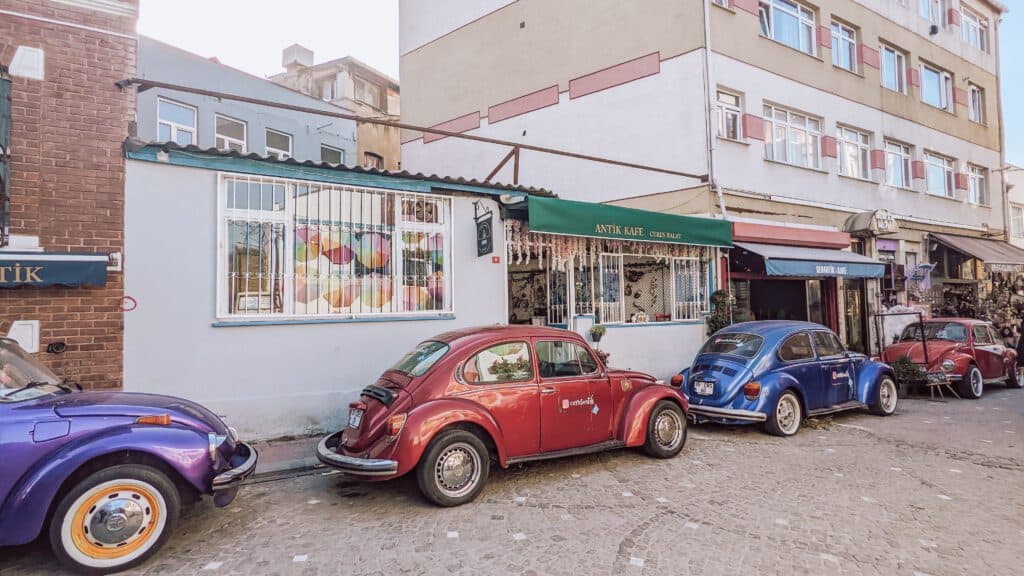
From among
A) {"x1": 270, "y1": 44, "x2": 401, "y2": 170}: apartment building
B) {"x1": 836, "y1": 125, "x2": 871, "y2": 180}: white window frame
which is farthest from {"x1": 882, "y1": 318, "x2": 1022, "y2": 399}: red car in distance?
{"x1": 270, "y1": 44, "x2": 401, "y2": 170}: apartment building

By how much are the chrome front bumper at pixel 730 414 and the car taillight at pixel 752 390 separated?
198 mm


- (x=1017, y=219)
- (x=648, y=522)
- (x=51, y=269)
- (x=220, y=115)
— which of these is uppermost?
(x=220, y=115)

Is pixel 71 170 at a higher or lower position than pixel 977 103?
lower

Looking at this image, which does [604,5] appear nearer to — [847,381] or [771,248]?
[771,248]

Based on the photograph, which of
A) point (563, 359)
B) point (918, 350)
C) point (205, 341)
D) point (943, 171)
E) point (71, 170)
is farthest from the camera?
point (943, 171)

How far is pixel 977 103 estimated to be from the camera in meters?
22.6

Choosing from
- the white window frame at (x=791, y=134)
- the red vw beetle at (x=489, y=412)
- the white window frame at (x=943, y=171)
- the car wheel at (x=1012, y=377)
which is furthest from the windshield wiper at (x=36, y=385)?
the white window frame at (x=943, y=171)

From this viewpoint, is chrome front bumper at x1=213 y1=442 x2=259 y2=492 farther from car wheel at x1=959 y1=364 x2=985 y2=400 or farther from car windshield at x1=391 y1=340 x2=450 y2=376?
car wheel at x1=959 y1=364 x2=985 y2=400

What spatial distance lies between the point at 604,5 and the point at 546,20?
198 centimetres

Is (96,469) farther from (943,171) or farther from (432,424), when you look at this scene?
(943,171)

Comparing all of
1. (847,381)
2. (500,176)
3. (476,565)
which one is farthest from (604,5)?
(476,565)

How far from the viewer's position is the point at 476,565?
387cm

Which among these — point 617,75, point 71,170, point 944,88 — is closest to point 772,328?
point 617,75

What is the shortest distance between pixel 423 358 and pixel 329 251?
318cm
